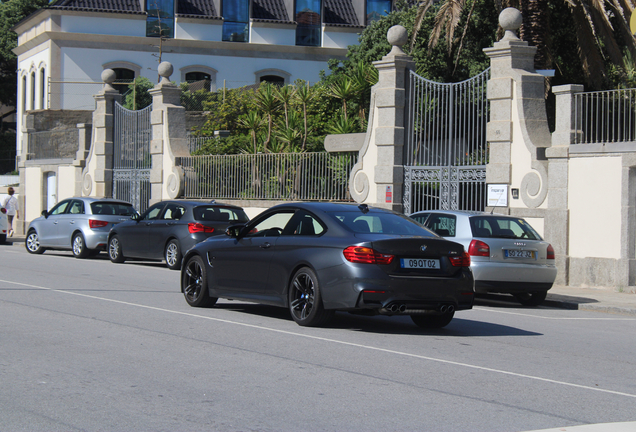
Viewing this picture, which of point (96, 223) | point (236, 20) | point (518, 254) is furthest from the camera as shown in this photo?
point (236, 20)

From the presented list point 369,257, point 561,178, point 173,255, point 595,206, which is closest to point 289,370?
point 369,257

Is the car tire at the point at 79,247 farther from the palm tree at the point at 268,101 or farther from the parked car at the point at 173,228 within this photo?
the palm tree at the point at 268,101

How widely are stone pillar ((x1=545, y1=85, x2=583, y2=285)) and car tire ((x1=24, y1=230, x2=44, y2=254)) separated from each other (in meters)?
13.3

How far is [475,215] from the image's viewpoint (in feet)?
43.5

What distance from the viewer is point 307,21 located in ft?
184

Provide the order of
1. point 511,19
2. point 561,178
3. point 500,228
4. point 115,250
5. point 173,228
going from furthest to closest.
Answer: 1. point 115,250
2. point 173,228
3. point 511,19
4. point 561,178
5. point 500,228

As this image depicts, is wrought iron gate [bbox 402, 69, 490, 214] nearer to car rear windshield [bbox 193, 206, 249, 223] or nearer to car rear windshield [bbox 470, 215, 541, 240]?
car rear windshield [bbox 193, 206, 249, 223]

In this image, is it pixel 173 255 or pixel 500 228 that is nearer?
pixel 500 228

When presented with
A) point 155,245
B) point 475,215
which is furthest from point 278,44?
point 475,215

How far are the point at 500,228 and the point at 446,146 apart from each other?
18.7ft

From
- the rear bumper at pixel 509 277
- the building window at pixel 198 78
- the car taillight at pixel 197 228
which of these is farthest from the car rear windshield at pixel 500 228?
the building window at pixel 198 78

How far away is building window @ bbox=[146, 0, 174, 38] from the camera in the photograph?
53219 millimetres

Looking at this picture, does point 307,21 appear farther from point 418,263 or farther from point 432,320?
point 418,263

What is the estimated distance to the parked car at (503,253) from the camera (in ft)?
41.6
